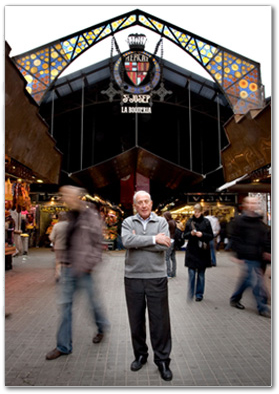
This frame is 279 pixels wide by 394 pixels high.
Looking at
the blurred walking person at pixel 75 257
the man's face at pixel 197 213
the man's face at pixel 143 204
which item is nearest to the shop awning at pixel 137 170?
the man's face at pixel 197 213

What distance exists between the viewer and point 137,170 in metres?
13.5

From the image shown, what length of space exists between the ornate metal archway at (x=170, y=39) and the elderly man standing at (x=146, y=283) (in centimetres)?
549

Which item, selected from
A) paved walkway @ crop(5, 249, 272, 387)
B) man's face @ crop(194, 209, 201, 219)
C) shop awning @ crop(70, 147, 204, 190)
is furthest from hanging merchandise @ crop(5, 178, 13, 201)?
man's face @ crop(194, 209, 201, 219)

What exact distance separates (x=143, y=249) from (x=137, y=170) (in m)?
11.0

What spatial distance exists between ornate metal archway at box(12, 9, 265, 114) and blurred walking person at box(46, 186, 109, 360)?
481cm

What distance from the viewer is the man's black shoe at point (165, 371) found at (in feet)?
8.56

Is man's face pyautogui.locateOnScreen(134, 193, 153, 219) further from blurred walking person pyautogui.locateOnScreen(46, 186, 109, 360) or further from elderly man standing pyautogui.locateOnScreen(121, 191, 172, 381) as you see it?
blurred walking person pyautogui.locateOnScreen(46, 186, 109, 360)

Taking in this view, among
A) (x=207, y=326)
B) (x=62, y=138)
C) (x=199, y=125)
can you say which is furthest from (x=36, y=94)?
(x=199, y=125)

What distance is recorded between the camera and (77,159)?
58.9ft

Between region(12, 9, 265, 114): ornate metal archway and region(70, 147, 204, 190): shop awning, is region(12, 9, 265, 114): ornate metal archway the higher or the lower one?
the higher one

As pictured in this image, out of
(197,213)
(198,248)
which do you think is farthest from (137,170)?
(198,248)

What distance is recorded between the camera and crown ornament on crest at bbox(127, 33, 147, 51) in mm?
9289

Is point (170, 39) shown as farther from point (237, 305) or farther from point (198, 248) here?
point (237, 305)

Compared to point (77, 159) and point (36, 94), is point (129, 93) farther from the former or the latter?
point (77, 159)
